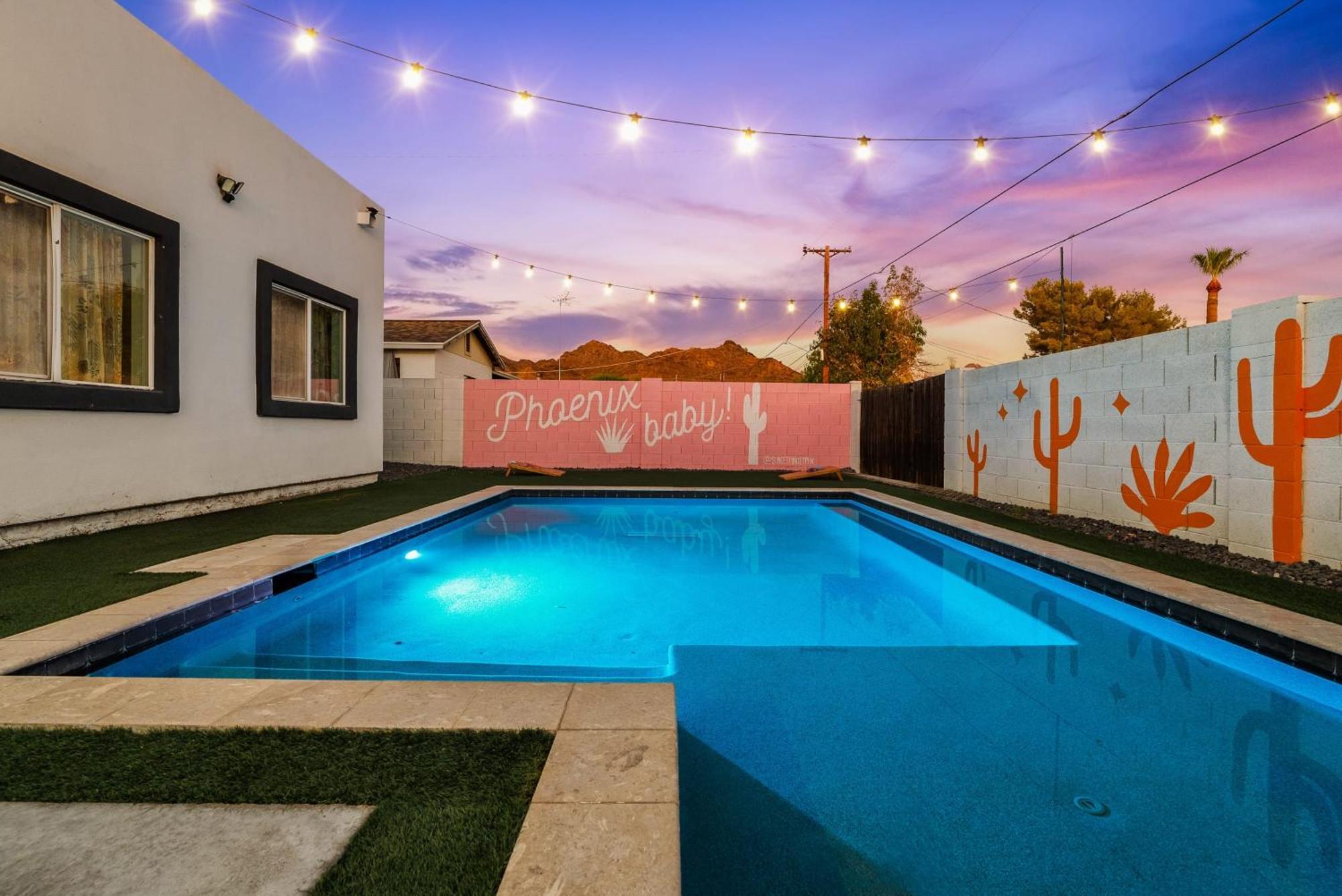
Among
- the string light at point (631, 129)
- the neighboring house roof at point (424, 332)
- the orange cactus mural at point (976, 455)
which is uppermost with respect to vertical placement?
the string light at point (631, 129)

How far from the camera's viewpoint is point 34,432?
399cm

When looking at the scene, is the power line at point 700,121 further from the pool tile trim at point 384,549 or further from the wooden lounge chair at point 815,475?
the pool tile trim at point 384,549

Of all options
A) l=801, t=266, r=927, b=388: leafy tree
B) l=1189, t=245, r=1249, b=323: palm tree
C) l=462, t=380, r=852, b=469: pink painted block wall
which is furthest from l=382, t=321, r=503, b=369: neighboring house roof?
l=1189, t=245, r=1249, b=323: palm tree

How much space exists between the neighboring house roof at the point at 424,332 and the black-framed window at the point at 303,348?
6.69m

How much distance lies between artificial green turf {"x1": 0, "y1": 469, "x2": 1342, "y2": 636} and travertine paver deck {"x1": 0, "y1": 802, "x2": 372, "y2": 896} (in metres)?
1.75

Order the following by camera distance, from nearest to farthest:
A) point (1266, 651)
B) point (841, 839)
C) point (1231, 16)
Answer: point (841, 839), point (1266, 651), point (1231, 16)

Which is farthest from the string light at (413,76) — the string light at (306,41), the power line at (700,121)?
the string light at (306,41)

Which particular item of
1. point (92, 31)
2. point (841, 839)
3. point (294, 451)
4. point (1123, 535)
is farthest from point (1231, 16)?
point (294, 451)

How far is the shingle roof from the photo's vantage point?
1539 centimetres

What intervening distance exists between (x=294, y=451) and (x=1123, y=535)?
320 inches

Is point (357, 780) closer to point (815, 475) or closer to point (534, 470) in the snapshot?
point (534, 470)

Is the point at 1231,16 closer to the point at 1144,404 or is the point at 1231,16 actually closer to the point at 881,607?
the point at 1144,404

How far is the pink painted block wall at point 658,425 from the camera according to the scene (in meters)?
11.1

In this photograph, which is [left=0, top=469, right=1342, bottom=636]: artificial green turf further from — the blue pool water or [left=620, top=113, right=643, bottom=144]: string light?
[left=620, top=113, right=643, bottom=144]: string light
